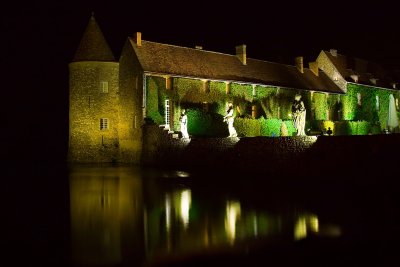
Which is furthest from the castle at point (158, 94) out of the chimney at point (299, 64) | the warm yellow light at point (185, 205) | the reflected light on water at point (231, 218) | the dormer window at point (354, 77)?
the reflected light on water at point (231, 218)

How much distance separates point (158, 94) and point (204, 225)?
23463mm

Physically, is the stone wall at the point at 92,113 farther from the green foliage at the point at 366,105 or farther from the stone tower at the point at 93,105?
the green foliage at the point at 366,105

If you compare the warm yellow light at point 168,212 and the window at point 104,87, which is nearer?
the warm yellow light at point 168,212

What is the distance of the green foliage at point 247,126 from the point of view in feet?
115

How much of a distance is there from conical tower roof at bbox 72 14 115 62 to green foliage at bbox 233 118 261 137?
419 inches

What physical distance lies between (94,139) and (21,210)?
2364cm

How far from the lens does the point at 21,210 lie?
13086 mm

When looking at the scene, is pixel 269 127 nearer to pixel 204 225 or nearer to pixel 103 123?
pixel 103 123

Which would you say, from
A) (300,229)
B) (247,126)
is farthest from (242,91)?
(300,229)

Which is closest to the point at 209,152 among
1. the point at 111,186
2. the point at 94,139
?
the point at 111,186

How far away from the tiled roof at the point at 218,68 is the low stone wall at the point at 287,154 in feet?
20.8

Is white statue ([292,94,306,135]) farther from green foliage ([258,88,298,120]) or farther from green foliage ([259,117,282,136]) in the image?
green foliage ([258,88,298,120])

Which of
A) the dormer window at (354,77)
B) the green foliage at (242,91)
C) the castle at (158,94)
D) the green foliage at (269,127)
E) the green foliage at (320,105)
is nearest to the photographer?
the castle at (158,94)

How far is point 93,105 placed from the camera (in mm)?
36531
